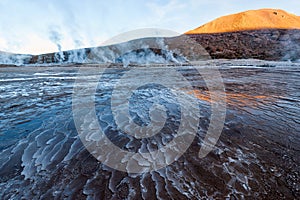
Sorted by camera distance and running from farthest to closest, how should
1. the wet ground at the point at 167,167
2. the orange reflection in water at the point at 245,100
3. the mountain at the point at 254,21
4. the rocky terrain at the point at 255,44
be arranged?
the mountain at the point at 254,21 → the rocky terrain at the point at 255,44 → the orange reflection in water at the point at 245,100 → the wet ground at the point at 167,167

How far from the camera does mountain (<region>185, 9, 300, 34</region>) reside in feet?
113

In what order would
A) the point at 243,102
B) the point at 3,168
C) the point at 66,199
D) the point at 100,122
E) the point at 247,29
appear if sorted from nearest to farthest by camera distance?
the point at 66,199, the point at 3,168, the point at 100,122, the point at 243,102, the point at 247,29

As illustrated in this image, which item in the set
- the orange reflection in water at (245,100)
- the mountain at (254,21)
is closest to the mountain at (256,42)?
the mountain at (254,21)

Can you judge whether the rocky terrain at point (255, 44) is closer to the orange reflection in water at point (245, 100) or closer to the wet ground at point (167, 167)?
the orange reflection in water at point (245, 100)

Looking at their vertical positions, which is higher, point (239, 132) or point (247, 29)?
point (247, 29)

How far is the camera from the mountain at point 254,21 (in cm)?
3441

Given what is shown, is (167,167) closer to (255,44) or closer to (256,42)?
(255,44)

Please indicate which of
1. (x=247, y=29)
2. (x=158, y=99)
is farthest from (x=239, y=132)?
(x=247, y=29)

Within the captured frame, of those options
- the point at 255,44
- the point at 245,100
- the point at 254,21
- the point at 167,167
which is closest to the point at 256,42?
the point at 255,44

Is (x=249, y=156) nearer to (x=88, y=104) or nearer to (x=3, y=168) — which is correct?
(x=3, y=168)

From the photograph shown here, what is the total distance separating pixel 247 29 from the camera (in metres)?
32.4

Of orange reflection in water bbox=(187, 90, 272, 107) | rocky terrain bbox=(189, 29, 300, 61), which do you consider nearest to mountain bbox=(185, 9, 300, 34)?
rocky terrain bbox=(189, 29, 300, 61)

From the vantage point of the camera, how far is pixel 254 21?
36.3 meters

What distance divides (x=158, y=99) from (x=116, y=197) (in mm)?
3034
